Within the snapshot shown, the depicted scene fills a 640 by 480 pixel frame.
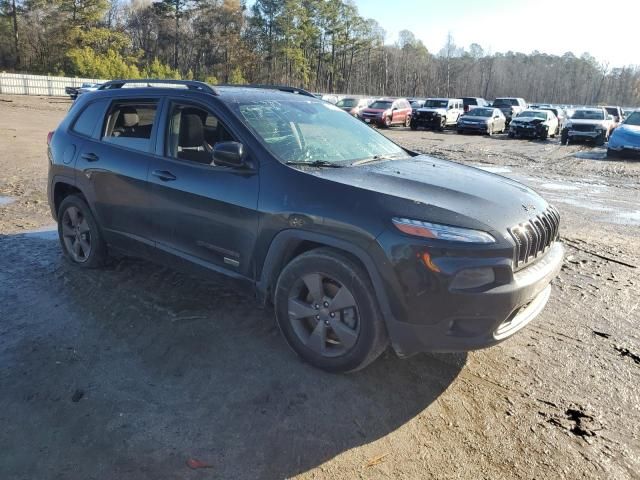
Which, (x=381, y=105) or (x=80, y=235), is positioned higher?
(x=381, y=105)

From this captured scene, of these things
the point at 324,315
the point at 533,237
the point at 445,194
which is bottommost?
the point at 324,315

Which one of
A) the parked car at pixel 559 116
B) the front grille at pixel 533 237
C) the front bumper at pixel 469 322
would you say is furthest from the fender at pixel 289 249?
the parked car at pixel 559 116

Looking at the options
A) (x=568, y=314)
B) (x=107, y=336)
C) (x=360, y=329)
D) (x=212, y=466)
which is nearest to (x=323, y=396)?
(x=360, y=329)

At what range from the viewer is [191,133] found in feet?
13.1

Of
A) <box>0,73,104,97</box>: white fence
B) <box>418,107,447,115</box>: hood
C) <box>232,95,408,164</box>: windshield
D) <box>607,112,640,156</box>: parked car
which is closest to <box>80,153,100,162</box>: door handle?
<box>232,95,408,164</box>: windshield

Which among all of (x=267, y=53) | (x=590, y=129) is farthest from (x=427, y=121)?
(x=267, y=53)

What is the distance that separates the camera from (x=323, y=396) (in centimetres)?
303

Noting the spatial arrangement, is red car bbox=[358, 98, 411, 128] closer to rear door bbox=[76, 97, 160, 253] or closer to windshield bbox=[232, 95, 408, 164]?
windshield bbox=[232, 95, 408, 164]

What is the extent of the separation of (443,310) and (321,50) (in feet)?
282

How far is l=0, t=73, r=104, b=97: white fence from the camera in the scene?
4441 cm

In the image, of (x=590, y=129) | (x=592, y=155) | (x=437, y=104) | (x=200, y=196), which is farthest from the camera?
(x=437, y=104)

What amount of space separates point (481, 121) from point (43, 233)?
A: 25058 millimetres

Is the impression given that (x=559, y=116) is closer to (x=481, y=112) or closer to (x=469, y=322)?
(x=481, y=112)

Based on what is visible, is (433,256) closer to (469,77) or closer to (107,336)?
(107,336)
